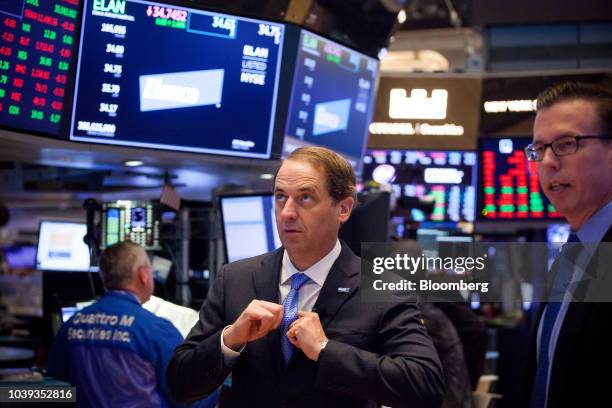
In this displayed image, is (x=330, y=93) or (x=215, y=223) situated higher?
(x=330, y=93)

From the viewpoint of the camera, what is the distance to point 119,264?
3631 mm

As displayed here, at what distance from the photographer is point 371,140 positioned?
7.05 meters

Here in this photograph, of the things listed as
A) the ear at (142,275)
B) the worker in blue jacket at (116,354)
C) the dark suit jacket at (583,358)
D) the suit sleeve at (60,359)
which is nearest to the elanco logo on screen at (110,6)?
the ear at (142,275)

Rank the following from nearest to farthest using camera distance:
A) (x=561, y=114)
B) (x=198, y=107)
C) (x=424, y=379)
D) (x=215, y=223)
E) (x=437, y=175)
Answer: (x=561, y=114) → (x=424, y=379) → (x=198, y=107) → (x=215, y=223) → (x=437, y=175)

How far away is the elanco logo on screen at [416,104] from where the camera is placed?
705 cm

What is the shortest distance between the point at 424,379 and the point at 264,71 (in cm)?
269

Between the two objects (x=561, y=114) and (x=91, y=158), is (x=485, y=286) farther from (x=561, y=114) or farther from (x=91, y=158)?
(x=91, y=158)

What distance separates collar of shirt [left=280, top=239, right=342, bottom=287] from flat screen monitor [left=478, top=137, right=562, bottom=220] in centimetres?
521

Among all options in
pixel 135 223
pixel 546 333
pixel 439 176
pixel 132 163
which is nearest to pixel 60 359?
pixel 135 223

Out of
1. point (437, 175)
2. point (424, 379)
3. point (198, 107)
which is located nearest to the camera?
point (424, 379)

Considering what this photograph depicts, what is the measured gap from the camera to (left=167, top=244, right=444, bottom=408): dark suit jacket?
183cm

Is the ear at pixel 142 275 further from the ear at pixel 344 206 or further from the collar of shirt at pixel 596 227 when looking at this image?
the collar of shirt at pixel 596 227

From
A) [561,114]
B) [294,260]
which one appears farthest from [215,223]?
[561,114]

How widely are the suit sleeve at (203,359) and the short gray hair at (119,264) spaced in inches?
60.5
